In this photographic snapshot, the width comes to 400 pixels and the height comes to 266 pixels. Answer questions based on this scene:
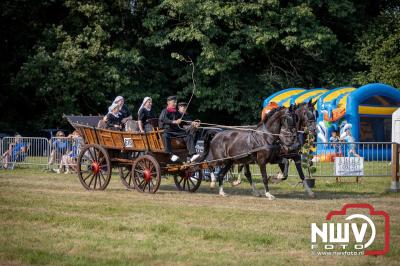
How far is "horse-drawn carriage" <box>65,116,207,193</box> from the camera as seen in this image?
53.1ft

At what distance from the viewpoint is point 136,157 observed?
1722 centimetres

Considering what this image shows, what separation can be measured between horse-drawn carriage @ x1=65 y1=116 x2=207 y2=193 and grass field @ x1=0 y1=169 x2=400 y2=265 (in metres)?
0.41

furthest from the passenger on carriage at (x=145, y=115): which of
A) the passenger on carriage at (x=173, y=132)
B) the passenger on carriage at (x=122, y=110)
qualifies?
the passenger on carriage at (x=122, y=110)

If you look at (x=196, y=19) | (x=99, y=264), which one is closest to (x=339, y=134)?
(x=196, y=19)

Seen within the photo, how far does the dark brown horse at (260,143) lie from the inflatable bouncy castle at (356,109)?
43.4 feet

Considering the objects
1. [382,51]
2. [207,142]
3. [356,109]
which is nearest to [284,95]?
[356,109]

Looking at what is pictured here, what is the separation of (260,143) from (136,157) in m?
3.19

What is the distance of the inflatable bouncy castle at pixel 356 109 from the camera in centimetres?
2984

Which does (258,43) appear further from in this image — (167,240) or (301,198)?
(167,240)

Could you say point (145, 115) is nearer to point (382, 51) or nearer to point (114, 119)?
point (114, 119)

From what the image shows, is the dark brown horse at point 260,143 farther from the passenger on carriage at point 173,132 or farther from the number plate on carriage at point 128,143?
the number plate on carriage at point 128,143

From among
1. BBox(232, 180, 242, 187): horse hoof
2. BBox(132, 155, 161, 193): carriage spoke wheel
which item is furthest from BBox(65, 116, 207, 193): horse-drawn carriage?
BBox(232, 180, 242, 187): horse hoof

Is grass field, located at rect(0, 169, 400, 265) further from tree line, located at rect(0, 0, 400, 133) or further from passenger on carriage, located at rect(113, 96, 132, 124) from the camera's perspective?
tree line, located at rect(0, 0, 400, 133)

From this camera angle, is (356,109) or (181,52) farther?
(181,52)
